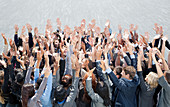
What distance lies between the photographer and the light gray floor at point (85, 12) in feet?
16.9

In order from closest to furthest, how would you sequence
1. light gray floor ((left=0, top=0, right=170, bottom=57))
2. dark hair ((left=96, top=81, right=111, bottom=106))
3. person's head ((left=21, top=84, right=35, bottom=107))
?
person's head ((left=21, top=84, right=35, bottom=107)) → dark hair ((left=96, top=81, right=111, bottom=106)) → light gray floor ((left=0, top=0, right=170, bottom=57))

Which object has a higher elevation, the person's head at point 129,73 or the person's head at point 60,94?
the person's head at point 129,73

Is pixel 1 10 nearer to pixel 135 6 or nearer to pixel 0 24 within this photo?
pixel 0 24

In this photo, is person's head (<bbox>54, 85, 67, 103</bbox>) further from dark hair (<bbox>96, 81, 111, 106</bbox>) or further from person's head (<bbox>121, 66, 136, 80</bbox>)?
person's head (<bbox>121, 66, 136, 80</bbox>)

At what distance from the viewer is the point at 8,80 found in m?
1.74

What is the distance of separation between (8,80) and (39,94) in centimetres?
47

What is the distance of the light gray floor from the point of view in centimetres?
515

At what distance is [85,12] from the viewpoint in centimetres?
573

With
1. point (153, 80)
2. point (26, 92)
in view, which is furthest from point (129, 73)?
point (26, 92)

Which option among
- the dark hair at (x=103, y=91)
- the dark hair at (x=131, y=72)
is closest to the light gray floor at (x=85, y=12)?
the dark hair at (x=131, y=72)

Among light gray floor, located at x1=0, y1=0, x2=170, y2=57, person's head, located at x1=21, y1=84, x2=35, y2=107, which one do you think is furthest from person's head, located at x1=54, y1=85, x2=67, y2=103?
light gray floor, located at x1=0, y1=0, x2=170, y2=57

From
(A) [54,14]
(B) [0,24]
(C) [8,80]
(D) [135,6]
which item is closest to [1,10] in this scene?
(B) [0,24]

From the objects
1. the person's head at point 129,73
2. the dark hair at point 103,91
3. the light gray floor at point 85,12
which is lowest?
the dark hair at point 103,91

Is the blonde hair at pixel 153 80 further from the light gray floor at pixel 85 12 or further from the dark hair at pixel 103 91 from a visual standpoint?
the light gray floor at pixel 85 12
